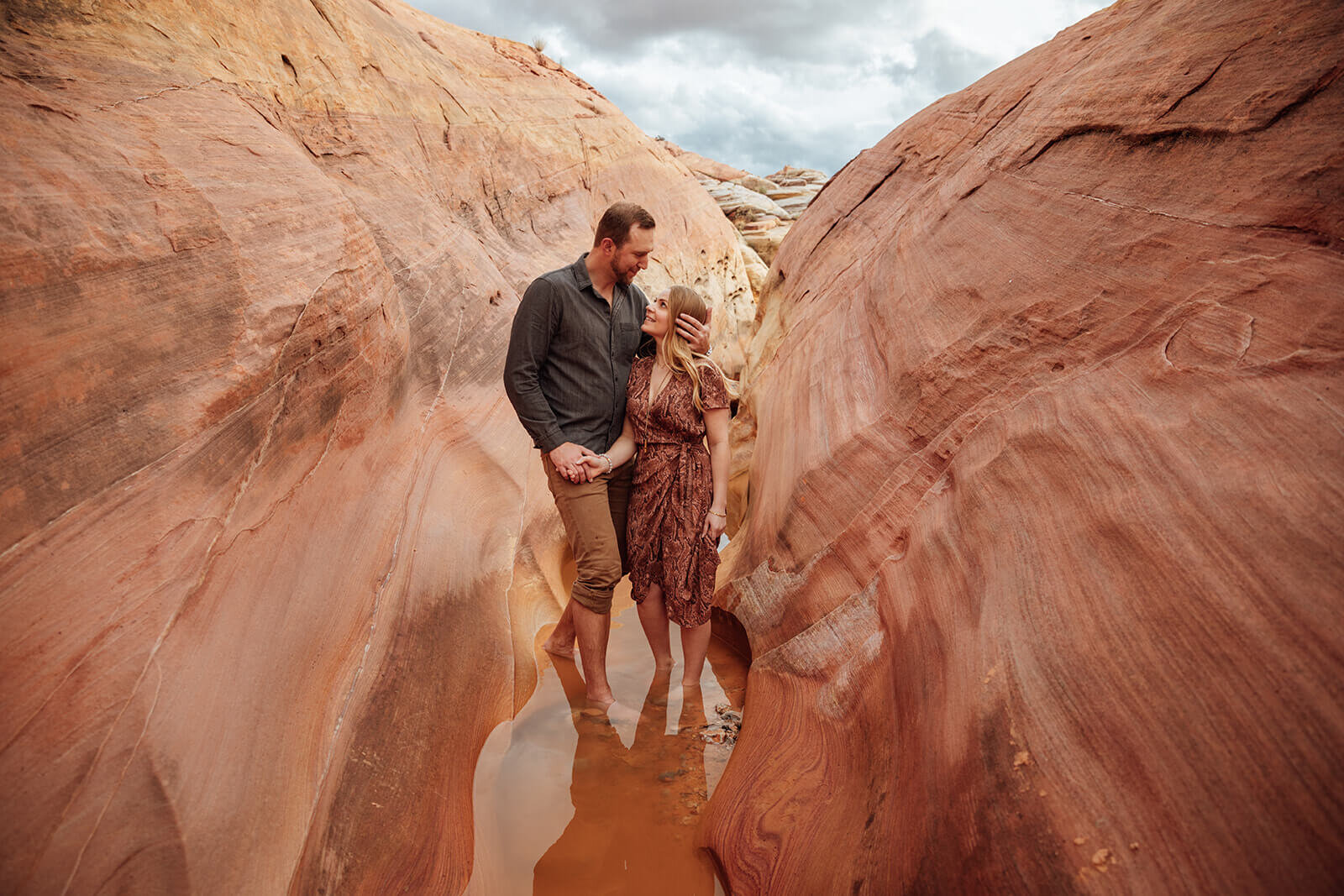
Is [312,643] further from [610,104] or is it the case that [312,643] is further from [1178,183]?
[610,104]

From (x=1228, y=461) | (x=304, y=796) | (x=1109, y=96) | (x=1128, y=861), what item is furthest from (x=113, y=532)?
(x=1109, y=96)

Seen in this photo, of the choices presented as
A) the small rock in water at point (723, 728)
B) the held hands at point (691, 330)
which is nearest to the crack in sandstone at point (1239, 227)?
the held hands at point (691, 330)

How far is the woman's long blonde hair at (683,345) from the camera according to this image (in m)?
3.29

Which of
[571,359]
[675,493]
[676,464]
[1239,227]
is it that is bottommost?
[675,493]

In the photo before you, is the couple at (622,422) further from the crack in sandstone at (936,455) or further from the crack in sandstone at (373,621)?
the crack in sandstone at (373,621)

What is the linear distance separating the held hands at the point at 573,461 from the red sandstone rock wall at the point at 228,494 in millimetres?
788

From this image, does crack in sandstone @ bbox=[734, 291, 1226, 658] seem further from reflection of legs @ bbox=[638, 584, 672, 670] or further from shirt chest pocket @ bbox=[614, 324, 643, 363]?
shirt chest pocket @ bbox=[614, 324, 643, 363]

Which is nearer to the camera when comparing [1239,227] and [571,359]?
[1239,227]

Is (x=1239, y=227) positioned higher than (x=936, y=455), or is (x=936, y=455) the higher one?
(x=1239, y=227)

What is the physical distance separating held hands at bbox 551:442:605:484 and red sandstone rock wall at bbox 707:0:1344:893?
1.07m

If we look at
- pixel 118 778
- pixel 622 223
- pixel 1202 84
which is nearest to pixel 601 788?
pixel 118 778

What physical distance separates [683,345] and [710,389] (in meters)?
0.23

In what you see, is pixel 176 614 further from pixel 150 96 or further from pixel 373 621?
pixel 150 96

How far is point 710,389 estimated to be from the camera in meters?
3.34
